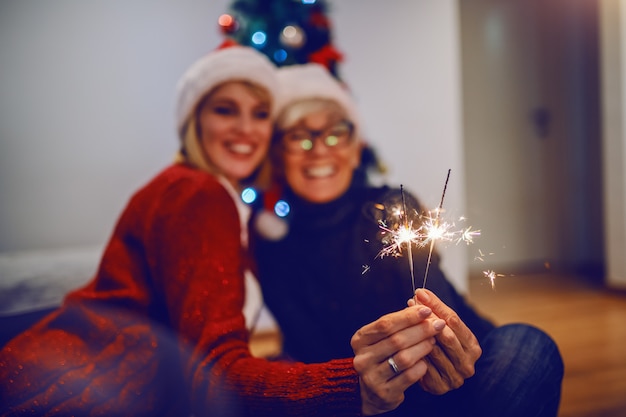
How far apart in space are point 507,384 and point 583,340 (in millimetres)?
393

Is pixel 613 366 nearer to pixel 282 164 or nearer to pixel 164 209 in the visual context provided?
pixel 282 164

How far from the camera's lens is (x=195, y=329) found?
1.90ft

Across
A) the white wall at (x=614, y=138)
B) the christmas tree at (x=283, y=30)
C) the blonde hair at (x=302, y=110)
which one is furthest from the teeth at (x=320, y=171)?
the white wall at (x=614, y=138)

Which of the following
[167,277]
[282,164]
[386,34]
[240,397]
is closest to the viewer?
[240,397]

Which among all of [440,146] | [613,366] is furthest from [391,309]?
[440,146]

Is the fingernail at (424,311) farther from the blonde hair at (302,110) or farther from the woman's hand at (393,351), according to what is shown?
the blonde hair at (302,110)

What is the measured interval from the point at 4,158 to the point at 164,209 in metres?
1.20

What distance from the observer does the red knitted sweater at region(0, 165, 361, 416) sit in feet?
1.61

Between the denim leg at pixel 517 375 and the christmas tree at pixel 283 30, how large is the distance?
0.81m

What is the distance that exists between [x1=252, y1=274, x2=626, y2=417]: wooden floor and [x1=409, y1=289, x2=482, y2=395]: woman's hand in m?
0.12

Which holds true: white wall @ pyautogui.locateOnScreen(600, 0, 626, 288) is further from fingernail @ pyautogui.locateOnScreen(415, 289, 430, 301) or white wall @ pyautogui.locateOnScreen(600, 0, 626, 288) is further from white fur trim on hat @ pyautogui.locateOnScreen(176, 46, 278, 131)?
fingernail @ pyautogui.locateOnScreen(415, 289, 430, 301)

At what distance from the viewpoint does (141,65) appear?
167cm

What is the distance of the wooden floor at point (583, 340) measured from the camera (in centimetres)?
56

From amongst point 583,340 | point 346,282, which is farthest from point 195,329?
point 583,340
